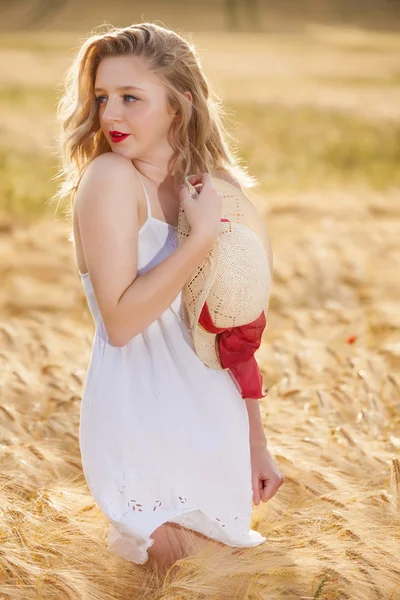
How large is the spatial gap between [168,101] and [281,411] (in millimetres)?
1829

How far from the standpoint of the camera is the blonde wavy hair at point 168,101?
234 cm

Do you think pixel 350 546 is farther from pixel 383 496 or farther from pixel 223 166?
pixel 223 166

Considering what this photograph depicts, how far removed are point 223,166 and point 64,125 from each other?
18.8 inches

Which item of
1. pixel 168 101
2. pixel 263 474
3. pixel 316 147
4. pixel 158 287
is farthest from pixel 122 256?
pixel 316 147

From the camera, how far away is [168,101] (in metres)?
2.39

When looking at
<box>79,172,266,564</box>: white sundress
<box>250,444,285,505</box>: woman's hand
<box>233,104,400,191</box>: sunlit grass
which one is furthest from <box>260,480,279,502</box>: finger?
<box>233,104,400,191</box>: sunlit grass

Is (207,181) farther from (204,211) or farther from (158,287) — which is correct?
(158,287)

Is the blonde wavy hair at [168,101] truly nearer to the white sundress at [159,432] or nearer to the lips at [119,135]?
the lips at [119,135]

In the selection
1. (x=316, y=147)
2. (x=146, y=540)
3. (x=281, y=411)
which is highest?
(x=146, y=540)

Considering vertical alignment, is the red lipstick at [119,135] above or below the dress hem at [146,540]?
above

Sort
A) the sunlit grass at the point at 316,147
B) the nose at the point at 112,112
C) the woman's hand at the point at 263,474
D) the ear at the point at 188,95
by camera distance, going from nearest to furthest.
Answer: the nose at the point at 112,112 → the ear at the point at 188,95 → the woman's hand at the point at 263,474 → the sunlit grass at the point at 316,147

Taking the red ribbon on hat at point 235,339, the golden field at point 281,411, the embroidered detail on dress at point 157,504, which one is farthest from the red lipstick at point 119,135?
the embroidered detail on dress at point 157,504

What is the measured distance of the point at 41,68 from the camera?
23.2m

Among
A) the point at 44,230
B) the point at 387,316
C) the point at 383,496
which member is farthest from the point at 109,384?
the point at 44,230
